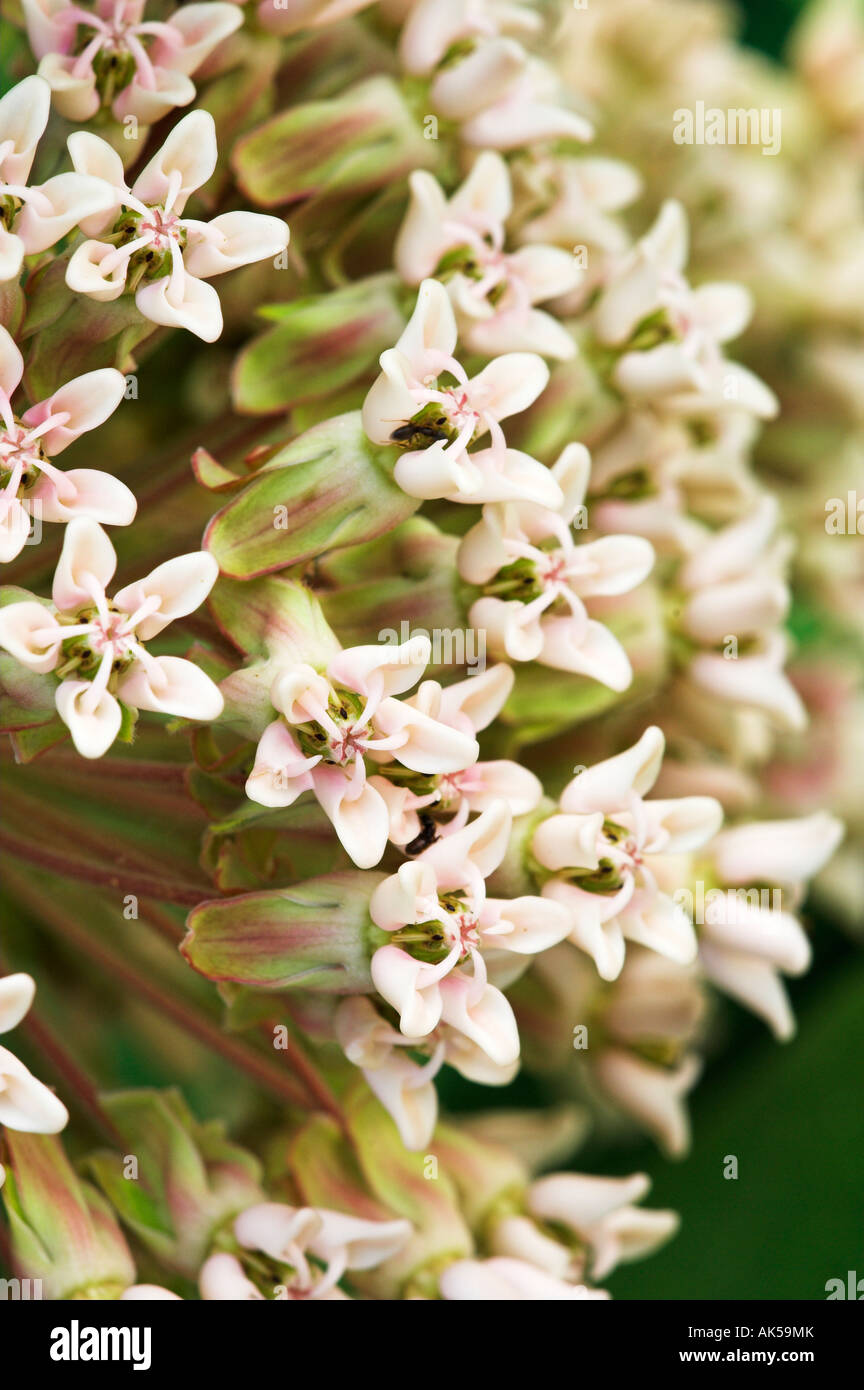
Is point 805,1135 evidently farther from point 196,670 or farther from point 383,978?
point 196,670

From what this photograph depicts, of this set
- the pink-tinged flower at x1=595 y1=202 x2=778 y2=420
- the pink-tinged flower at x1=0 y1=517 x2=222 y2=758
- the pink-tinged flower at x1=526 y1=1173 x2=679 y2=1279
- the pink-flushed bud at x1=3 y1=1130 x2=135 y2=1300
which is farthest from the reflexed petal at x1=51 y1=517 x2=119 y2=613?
the pink-tinged flower at x1=526 y1=1173 x2=679 y2=1279

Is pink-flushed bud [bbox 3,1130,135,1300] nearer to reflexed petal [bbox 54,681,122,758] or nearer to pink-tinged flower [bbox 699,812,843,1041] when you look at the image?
reflexed petal [bbox 54,681,122,758]

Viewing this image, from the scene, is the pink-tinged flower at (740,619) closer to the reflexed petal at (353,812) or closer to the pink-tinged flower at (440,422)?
the pink-tinged flower at (440,422)

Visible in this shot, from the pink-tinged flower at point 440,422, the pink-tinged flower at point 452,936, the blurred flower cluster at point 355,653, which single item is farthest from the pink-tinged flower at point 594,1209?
the pink-tinged flower at point 440,422

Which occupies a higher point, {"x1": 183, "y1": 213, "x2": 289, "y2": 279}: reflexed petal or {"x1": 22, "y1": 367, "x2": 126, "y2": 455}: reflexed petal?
{"x1": 183, "y1": 213, "x2": 289, "y2": 279}: reflexed petal

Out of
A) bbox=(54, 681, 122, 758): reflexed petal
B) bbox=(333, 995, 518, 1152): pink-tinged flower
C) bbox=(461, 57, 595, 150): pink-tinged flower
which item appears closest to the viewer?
bbox=(54, 681, 122, 758): reflexed petal

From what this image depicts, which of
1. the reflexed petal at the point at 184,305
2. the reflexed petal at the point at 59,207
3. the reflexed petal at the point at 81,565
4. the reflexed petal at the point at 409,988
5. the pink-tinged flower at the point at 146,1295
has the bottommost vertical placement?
the pink-tinged flower at the point at 146,1295

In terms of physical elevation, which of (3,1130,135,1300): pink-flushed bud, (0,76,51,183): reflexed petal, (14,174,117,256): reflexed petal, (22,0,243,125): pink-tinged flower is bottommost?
(3,1130,135,1300): pink-flushed bud

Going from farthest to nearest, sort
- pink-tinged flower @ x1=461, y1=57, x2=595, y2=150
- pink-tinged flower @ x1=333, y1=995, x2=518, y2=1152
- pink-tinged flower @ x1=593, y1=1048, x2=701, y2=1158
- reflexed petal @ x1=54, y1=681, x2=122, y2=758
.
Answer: pink-tinged flower @ x1=593, y1=1048, x2=701, y2=1158, pink-tinged flower @ x1=461, y1=57, x2=595, y2=150, pink-tinged flower @ x1=333, y1=995, x2=518, y2=1152, reflexed petal @ x1=54, y1=681, x2=122, y2=758
